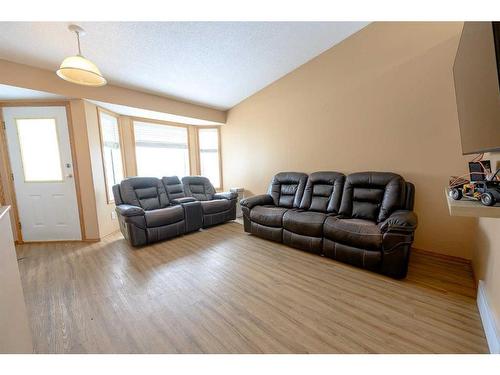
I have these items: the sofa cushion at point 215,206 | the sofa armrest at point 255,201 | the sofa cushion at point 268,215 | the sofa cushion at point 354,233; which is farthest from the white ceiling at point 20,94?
the sofa cushion at point 354,233

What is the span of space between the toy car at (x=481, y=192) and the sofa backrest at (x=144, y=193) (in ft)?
11.8

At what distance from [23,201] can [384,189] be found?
16.6ft

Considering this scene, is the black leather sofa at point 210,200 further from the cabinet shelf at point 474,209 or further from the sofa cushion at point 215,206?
the cabinet shelf at point 474,209

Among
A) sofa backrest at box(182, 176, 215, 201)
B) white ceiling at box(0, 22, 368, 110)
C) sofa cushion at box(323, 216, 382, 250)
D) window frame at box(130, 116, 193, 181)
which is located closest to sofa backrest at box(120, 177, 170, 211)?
sofa backrest at box(182, 176, 215, 201)

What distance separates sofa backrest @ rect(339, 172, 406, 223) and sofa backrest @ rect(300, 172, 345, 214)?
94 mm

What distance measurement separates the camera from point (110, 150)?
3627 mm

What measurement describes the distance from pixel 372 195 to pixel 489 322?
1.41 meters

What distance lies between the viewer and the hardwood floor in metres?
1.27

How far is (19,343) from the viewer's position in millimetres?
992

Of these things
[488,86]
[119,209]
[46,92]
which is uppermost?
[46,92]

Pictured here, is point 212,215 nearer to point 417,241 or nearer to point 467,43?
point 417,241

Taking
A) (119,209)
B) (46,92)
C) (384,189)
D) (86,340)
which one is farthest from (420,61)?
(46,92)

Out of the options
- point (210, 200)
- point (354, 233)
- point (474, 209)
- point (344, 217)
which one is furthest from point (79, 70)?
point (344, 217)

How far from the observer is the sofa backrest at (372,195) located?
2254 millimetres
